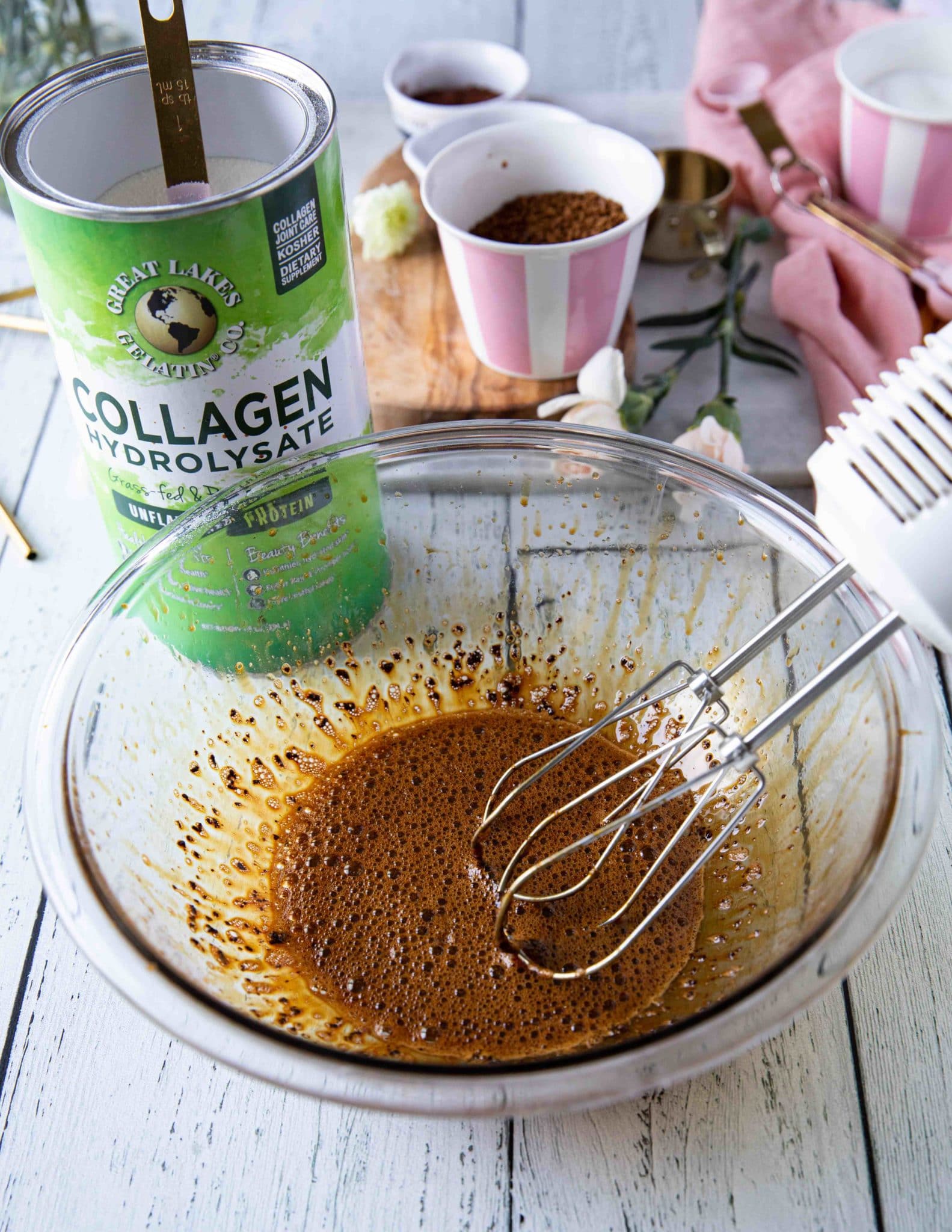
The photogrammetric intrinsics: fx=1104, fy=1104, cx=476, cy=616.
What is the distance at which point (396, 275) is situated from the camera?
873 mm

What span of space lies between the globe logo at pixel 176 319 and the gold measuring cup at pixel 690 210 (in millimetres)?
460

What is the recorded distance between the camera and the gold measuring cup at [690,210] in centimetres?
86

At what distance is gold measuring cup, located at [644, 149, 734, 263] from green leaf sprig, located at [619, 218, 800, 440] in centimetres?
2

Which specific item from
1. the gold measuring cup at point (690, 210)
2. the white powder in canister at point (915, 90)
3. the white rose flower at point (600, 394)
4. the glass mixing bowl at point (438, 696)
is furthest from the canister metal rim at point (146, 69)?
the white powder in canister at point (915, 90)

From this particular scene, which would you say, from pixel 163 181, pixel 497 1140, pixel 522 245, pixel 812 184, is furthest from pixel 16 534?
pixel 812 184

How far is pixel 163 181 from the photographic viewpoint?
57 cm

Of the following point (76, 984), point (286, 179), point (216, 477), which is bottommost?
point (76, 984)

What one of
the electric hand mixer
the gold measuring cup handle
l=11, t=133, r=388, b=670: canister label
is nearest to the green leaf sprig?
the gold measuring cup handle

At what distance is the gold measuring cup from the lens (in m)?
0.86

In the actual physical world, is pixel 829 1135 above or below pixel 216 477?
below

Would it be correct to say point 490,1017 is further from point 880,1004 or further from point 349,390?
point 349,390

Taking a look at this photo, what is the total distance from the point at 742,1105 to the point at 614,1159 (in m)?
0.06

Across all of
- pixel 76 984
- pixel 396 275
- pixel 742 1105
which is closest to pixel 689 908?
pixel 742 1105

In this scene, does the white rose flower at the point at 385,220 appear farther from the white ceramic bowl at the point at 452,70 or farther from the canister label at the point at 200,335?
the canister label at the point at 200,335
